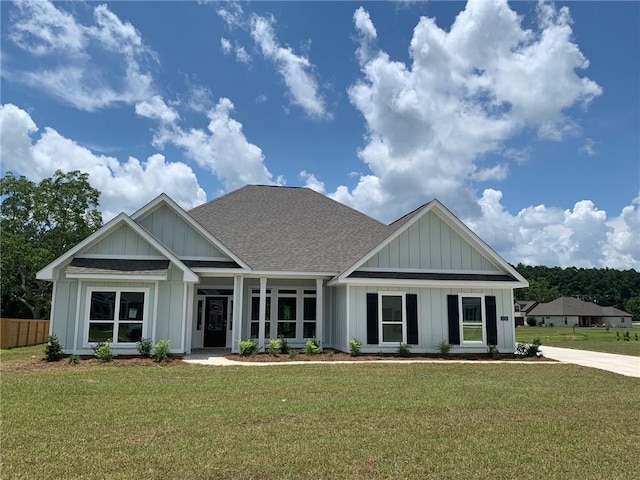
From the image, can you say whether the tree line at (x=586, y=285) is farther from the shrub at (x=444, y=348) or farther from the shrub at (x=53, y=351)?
the shrub at (x=53, y=351)

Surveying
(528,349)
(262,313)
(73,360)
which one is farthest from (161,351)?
(528,349)

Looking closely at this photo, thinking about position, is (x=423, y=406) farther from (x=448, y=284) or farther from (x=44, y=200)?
(x=44, y=200)

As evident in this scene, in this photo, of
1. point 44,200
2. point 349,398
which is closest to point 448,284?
point 349,398

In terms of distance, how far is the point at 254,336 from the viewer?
19.8 m

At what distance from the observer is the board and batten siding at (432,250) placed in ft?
61.3

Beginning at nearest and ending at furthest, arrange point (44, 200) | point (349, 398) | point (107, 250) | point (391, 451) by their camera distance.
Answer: point (391, 451) → point (349, 398) → point (107, 250) → point (44, 200)

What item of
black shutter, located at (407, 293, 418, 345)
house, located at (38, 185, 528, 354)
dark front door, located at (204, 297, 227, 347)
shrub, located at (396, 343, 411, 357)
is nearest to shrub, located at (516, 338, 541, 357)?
house, located at (38, 185, 528, 354)

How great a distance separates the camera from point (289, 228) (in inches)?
880

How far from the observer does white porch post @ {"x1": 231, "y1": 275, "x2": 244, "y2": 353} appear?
58.9 feet

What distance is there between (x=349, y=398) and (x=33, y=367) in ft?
32.2

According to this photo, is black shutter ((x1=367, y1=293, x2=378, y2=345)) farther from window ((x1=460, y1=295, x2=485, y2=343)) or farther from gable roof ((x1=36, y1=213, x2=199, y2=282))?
gable roof ((x1=36, y1=213, x2=199, y2=282))

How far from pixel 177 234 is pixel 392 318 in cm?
840

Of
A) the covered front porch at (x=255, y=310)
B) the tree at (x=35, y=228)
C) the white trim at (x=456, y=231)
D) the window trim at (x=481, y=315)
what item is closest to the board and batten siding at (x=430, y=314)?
the window trim at (x=481, y=315)

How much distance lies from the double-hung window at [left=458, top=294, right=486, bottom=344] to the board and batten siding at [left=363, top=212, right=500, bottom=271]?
46.8 inches
